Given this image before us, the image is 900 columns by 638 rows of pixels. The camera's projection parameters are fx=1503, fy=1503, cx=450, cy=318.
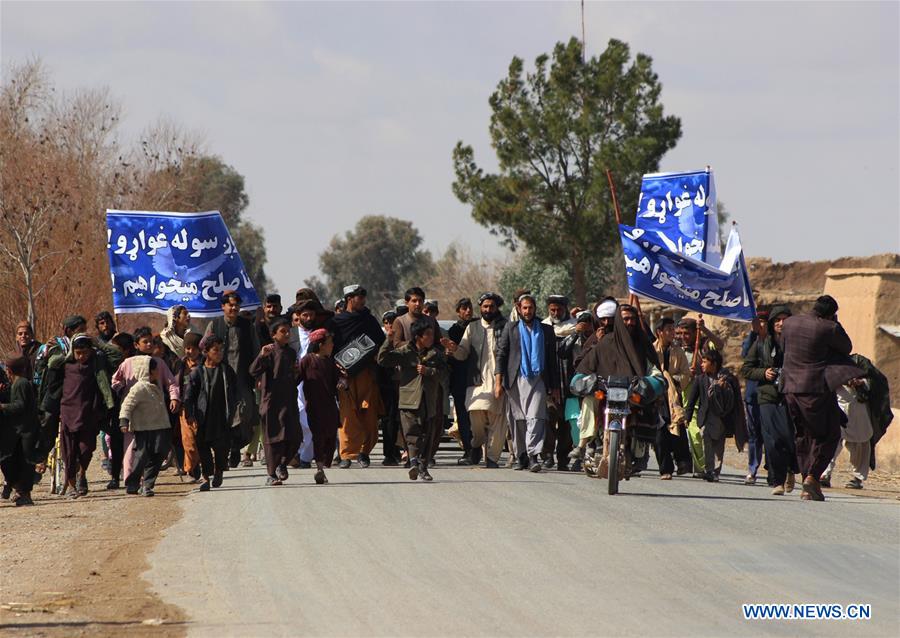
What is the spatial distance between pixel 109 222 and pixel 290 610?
1074 centimetres

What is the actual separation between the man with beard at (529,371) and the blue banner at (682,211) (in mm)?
2223

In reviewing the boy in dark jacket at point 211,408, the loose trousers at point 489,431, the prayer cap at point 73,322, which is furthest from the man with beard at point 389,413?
the prayer cap at point 73,322

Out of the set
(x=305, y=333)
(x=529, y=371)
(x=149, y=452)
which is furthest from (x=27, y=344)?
(x=529, y=371)

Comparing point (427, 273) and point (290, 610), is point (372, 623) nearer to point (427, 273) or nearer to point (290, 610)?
point (290, 610)

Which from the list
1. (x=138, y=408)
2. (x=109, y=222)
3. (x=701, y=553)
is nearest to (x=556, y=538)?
(x=701, y=553)

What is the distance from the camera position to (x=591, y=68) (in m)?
43.1

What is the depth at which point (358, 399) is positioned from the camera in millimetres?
17375

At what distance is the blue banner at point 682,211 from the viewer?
17.7 meters

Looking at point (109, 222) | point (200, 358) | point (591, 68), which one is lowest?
point (200, 358)

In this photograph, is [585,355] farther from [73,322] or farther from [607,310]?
[73,322]

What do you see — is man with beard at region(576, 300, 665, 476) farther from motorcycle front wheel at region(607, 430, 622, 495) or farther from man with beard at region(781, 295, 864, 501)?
man with beard at region(781, 295, 864, 501)

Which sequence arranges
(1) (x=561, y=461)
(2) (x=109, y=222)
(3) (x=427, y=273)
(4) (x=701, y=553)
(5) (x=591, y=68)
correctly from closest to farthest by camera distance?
(4) (x=701, y=553), (1) (x=561, y=461), (2) (x=109, y=222), (5) (x=591, y=68), (3) (x=427, y=273)

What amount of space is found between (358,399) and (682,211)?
4510 mm

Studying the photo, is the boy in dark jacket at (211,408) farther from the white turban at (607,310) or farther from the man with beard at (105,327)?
the white turban at (607,310)
